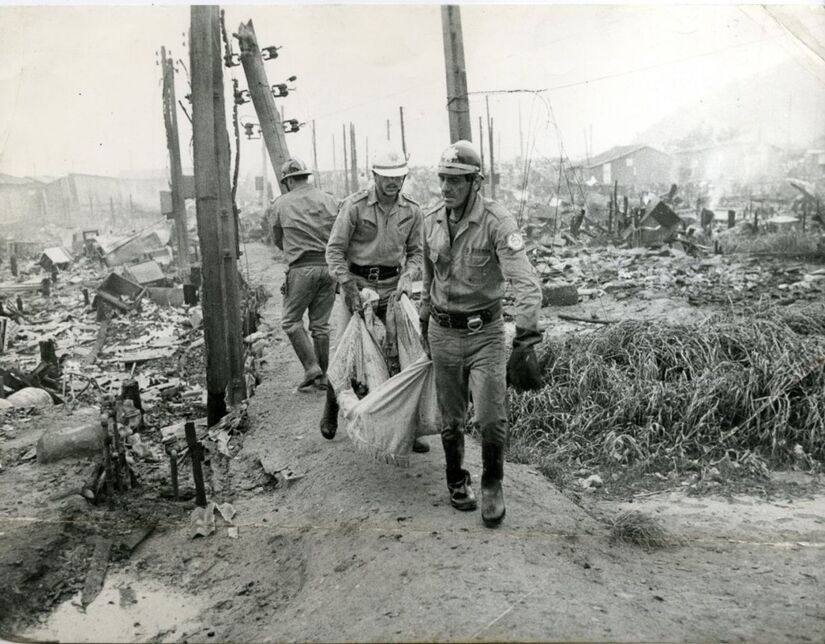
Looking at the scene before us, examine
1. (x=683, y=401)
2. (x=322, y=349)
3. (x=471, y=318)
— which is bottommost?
(x=683, y=401)

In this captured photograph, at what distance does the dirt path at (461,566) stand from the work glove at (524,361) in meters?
0.80

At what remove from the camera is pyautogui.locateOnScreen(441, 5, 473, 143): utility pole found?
6.11 m

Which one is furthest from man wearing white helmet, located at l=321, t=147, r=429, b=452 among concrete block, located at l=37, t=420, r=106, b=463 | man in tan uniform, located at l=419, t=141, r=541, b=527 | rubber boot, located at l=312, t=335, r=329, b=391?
concrete block, located at l=37, t=420, r=106, b=463

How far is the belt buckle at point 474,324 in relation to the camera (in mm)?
3525

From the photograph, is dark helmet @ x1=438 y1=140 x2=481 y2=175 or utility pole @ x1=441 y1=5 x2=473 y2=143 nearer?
dark helmet @ x1=438 y1=140 x2=481 y2=175

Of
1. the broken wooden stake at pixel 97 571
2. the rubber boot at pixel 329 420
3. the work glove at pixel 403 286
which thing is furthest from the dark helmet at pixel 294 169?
the broken wooden stake at pixel 97 571

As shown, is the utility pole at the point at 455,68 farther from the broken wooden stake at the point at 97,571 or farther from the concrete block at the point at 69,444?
the broken wooden stake at the point at 97,571

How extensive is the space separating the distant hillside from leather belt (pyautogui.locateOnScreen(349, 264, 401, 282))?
1273cm

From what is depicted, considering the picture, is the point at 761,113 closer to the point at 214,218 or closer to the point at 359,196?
the point at 214,218

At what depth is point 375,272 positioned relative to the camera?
4.78 metres

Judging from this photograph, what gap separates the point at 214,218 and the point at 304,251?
79 cm

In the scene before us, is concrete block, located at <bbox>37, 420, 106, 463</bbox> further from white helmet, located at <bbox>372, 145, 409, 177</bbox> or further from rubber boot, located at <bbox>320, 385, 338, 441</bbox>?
white helmet, located at <bbox>372, 145, 409, 177</bbox>

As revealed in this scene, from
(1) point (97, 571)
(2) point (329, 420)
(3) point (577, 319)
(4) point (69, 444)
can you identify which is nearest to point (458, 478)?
(2) point (329, 420)

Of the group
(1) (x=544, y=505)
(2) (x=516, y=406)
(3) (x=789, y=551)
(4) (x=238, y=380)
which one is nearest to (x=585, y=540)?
(1) (x=544, y=505)
